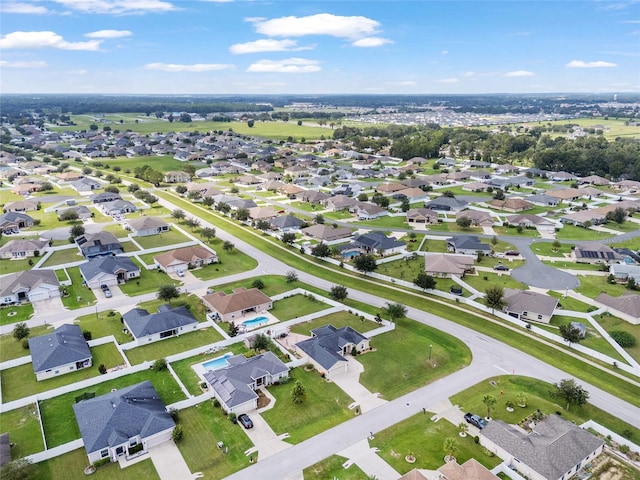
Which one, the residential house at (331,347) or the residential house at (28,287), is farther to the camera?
the residential house at (28,287)

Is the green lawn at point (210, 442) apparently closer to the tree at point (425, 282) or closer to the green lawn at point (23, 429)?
the green lawn at point (23, 429)

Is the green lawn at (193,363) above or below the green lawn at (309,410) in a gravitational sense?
above

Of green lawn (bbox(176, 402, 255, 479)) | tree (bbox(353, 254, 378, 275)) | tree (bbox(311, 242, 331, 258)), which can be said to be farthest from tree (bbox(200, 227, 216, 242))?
green lawn (bbox(176, 402, 255, 479))

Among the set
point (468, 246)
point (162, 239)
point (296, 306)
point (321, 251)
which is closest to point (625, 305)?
point (468, 246)

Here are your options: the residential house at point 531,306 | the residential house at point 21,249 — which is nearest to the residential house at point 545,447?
the residential house at point 531,306

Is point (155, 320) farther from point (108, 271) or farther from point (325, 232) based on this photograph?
point (325, 232)

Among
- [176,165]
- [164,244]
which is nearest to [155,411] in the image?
[164,244]

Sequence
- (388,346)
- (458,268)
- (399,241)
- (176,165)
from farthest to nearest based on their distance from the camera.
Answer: (176,165), (399,241), (458,268), (388,346)

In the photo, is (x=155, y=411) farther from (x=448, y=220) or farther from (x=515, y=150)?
(x=515, y=150)
